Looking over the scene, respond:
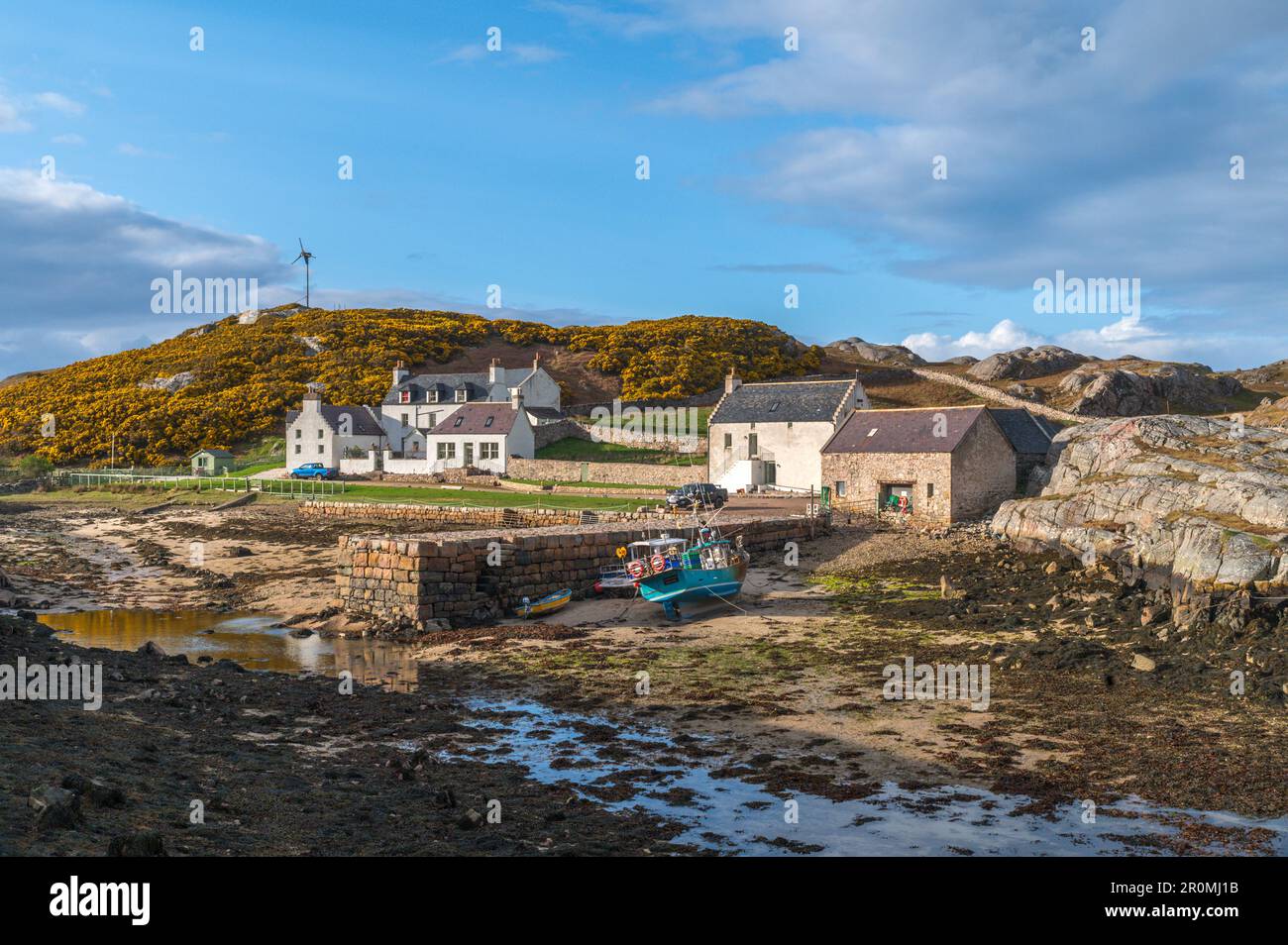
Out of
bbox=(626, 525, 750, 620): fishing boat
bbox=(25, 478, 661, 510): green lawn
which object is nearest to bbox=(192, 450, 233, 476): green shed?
bbox=(25, 478, 661, 510): green lawn

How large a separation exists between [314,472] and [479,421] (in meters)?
11.7

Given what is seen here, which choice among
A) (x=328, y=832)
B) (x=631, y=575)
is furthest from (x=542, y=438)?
(x=328, y=832)

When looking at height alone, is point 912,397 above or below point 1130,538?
above

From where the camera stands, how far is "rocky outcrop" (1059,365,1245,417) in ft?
227

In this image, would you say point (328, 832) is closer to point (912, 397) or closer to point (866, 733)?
point (866, 733)

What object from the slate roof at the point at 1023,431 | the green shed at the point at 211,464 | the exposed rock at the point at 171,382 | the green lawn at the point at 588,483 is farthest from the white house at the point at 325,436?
the slate roof at the point at 1023,431

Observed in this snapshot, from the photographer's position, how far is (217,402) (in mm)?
94250

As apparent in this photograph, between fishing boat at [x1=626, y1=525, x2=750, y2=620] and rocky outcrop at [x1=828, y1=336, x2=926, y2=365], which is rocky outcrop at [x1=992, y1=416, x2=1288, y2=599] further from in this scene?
rocky outcrop at [x1=828, y1=336, x2=926, y2=365]

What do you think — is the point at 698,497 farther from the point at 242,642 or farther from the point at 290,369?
the point at 290,369

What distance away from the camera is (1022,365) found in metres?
91.3

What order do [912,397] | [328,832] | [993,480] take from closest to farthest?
[328,832]
[993,480]
[912,397]

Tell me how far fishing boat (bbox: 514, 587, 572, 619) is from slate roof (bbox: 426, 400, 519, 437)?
37.1m

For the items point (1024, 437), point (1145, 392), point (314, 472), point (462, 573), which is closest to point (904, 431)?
point (1024, 437)
